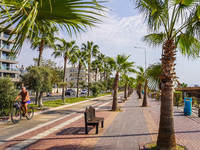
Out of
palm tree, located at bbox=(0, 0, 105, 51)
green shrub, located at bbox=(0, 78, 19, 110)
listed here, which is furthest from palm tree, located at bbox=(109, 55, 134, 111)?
palm tree, located at bbox=(0, 0, 105, 51)

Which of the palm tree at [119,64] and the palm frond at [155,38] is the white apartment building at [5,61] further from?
the palm frond at [155,38]

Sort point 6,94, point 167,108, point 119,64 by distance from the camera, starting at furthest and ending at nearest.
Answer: point 119,64 < point 6,94 < point 167,108

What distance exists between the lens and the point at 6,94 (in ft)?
36.1

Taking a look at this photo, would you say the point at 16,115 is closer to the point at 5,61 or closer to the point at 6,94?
the point at 6,94

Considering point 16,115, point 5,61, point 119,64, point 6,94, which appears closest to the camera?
point 16,115

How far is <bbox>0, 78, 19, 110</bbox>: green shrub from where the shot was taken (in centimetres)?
1085

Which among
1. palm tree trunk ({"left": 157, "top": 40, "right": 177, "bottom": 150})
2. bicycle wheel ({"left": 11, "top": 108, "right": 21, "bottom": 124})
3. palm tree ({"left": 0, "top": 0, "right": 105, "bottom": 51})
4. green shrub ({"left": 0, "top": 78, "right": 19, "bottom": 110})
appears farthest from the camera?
green shrub ({"left": 0, "top": 78, "right": 19, "bottom": 110})

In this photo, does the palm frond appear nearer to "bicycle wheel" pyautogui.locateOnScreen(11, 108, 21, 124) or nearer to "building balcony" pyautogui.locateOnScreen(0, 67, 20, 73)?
"bicycle wheel" pyautogui.locateOnScreen(11, 108, 21, 124)

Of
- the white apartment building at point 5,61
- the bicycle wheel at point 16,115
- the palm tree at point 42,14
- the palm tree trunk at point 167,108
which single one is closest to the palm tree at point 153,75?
the palm tree trunk at point 167,108

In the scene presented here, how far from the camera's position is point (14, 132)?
317 inches

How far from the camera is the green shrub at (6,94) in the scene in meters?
10.9

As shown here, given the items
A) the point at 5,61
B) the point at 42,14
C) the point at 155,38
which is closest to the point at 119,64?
the point at 155,38

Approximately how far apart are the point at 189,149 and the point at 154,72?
2753 mm

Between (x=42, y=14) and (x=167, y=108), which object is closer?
(x=42, y=14)
